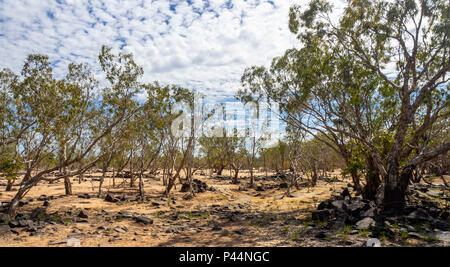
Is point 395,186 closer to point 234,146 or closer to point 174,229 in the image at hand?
point 174,229

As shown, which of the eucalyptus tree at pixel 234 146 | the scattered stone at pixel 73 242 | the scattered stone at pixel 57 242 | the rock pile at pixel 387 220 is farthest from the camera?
the eucalyptus tree at pixel 234 146

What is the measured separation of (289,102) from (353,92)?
4045 millimetres

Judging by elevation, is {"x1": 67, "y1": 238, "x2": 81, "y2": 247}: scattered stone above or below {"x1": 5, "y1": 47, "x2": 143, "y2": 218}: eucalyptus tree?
below

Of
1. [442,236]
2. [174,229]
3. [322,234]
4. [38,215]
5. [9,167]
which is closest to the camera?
[442,236]

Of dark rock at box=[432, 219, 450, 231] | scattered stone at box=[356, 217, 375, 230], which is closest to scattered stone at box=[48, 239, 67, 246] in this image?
scattered stone at box=[356, 217, 375, 230]

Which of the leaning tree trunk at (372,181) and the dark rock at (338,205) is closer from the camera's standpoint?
the dark rock at (338,205)

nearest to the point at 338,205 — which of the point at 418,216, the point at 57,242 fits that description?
the point at 418,216

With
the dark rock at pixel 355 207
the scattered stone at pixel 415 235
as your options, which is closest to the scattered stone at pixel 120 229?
the dark rock at pixel 355 207

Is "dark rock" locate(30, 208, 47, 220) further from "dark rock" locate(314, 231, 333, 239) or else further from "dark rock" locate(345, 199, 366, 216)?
"dark rock" locate(345, 199, 366, 216)

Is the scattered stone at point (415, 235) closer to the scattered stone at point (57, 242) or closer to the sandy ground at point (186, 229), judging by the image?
the sandy ground at point (186, 229)

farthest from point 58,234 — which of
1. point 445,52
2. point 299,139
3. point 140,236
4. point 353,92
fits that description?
point 299,139

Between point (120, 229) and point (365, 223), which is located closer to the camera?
point (365, 223)

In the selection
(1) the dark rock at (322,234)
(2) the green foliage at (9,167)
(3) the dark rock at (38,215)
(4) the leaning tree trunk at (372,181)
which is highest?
(2) the green foliage at (9,167)

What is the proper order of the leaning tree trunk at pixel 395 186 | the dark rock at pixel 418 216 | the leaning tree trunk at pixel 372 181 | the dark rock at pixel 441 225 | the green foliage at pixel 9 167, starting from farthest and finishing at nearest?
the leaning tree trunk at pixel 372 181
the leaning tree trunk at pixel 395 186
the green foliage at pixel 9 167
the dark rock at pixel 418 216
the dark rock at pixel 441 225
